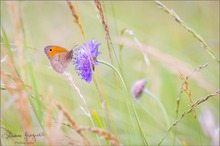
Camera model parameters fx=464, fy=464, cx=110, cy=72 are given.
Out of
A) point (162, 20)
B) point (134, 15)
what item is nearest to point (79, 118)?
point (162, 20)

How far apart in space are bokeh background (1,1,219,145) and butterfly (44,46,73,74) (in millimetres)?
102

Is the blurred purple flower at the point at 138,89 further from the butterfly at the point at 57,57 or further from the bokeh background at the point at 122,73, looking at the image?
the butterfly at the point at 57,57

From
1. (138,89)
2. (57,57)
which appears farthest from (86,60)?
(138,89)

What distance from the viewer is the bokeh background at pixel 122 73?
1.59 metres

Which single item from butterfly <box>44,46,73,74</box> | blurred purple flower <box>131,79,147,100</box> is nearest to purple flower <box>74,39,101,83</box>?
butterfly <box>44,46,73,74</box>

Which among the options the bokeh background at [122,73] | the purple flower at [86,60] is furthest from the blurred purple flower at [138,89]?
the purple flower at [86,60]

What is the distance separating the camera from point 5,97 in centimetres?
272

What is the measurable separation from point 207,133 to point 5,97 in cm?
119

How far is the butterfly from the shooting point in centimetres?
170

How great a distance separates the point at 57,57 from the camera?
174 cm

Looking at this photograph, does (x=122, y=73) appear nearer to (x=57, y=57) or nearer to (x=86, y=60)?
(x=86, y=60)

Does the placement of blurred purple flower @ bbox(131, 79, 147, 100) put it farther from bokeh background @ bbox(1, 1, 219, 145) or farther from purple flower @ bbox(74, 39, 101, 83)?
purple flower @ bbox(74, 39, 101, 83)

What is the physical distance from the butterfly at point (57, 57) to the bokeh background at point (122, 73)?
10 centimetres

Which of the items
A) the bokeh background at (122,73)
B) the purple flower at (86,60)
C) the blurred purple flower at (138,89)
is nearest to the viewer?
the bokeh background at (122,73)
